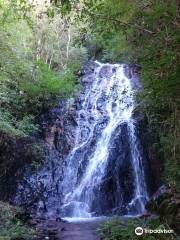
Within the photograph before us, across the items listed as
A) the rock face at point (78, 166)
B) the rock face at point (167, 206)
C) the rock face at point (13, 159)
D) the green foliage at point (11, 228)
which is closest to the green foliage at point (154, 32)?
the rock face at point (167, 206)

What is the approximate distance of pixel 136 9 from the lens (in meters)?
6.86

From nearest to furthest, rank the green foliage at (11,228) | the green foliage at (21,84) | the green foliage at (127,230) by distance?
the green foliage at (127,230)
the green foliage at (11,228)
the green foliage at (21,84)

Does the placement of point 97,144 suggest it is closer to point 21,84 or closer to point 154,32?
point 21,84

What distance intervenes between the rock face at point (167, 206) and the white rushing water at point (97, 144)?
116 cm

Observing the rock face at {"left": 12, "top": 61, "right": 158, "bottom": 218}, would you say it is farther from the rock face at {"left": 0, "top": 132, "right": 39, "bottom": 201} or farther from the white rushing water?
the rock face at {"left": 0, "top": 132, "right": 39, "bottom": 201}

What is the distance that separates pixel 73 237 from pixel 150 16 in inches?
Result: 215

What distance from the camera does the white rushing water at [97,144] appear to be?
13.5 metres

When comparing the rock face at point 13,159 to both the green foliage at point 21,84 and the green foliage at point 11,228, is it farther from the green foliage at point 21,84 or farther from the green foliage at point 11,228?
the green foliage at point 11,228

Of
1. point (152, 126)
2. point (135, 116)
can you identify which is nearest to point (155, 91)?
point (152, 126)

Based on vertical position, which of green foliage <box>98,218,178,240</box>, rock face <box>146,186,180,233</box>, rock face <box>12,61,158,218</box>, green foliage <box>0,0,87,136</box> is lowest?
green foliage <box>98,218,178,240</box>

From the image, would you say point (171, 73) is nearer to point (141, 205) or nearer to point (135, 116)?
point (141, 205)

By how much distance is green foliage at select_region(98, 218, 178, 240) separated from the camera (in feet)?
23.5

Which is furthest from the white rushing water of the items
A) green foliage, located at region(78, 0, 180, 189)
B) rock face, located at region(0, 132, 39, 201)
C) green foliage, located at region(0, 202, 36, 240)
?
green foliage, located at region(78, 0, 180, 189)

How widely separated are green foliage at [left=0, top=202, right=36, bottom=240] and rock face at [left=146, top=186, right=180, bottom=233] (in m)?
3.22
